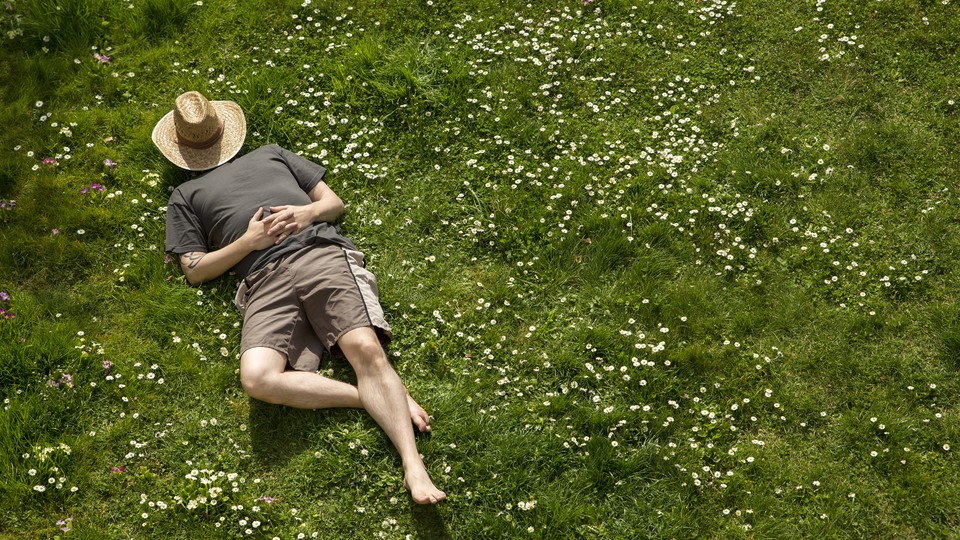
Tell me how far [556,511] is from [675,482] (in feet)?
2.78

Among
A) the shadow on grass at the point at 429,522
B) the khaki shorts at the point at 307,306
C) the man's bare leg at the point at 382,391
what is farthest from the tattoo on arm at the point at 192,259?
the shadow on grass at the point at 429,522

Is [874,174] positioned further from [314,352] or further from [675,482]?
[314,352]

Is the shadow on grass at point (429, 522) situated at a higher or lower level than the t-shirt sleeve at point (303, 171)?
lower

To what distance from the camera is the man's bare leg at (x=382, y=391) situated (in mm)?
5848

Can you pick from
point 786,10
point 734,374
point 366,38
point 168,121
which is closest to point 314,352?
point 168,121

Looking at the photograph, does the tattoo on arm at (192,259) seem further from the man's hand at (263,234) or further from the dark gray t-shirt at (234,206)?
the man's hand at (263,234)

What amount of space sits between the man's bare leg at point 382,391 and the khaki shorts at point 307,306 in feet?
0.39

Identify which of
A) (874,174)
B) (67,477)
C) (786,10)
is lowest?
(67,477)

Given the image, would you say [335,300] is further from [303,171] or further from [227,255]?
[303,171]

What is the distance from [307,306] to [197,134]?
76.2 inches

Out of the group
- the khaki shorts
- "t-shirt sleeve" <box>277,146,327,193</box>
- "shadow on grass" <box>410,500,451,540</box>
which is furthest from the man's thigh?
"shadow on grass" <box>410,500,451,540</box>

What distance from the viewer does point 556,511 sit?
5.71 m

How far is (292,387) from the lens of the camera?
20.0ft

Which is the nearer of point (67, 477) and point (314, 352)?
point (67, 477)
